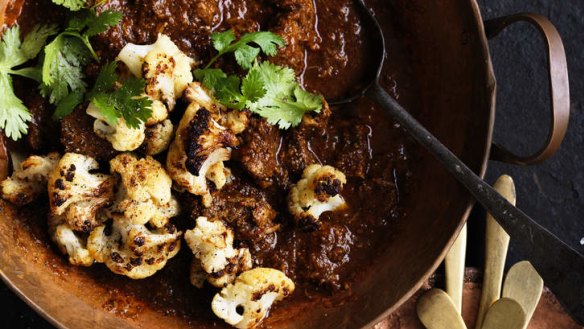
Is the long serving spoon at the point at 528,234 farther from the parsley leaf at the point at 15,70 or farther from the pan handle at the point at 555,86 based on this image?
the parsley leaf at the point at 15,70

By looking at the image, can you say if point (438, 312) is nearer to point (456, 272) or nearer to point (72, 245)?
point (456, 272)

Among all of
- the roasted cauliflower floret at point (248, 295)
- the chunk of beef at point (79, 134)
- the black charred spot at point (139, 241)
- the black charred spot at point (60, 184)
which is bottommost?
the roasted cauliflower floret at point (248, 295)

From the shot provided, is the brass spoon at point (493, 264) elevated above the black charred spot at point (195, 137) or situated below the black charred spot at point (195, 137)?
below

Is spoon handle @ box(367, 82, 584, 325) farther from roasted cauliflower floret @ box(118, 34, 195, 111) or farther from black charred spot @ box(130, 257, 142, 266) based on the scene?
black charred spot @ box(130, 257, 142, 266)

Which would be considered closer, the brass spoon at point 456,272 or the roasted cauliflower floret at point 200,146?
the roasted cauliflower floret at point 200,146

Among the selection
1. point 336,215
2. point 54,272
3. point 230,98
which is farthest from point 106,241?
point 336,215

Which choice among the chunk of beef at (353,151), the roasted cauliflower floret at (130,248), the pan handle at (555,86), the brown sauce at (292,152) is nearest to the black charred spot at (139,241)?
the roasted cauliflower floret at (130,248)

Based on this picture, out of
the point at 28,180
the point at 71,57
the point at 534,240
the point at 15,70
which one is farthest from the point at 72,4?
the point at 534,240
